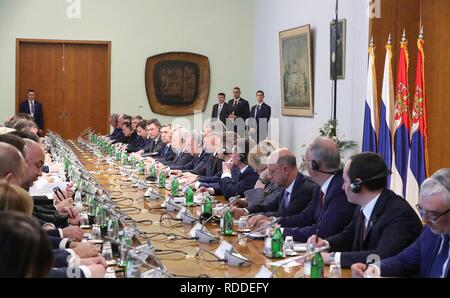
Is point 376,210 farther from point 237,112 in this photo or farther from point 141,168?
point 237,112

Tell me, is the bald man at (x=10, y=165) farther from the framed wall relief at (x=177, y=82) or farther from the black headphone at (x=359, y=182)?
the framed wall relief at (x=177, y=82)

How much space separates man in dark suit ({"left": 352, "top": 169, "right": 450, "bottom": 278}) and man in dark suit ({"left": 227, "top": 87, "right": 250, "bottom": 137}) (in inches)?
498

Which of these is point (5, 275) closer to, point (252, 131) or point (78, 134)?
point (252, 131)

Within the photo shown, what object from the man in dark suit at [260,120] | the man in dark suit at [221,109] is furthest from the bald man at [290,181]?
the man in dark suit at [221,109]

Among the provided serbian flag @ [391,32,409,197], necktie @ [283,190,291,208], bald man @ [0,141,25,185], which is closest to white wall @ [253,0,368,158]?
serbian flag @ [391,32,409,197]

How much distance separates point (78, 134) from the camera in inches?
699

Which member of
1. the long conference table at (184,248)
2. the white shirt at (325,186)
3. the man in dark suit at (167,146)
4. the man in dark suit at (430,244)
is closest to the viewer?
the man in dark suit at (430,244)

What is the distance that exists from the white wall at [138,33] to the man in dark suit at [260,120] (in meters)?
2.41

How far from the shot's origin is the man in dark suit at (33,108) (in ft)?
56.2

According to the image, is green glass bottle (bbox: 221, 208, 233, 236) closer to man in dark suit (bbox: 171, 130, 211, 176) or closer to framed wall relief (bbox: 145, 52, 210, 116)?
man in dark suit (bbox: 171, 130, 211, 176)

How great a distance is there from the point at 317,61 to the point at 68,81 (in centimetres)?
710

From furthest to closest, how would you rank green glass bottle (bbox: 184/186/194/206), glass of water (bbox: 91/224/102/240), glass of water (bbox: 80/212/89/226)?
green glass bottle (bbox: 184/186/194/206) → glass of water (bbox: 80/212/89/226) → glass of water (bbox: 91/224/102/240)

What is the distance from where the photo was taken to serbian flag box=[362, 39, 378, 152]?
9.03 meters

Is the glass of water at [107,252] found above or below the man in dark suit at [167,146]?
below
